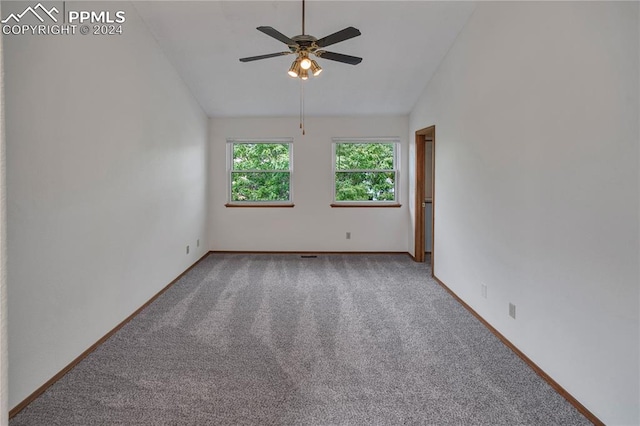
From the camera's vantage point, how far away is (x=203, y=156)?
219 inches

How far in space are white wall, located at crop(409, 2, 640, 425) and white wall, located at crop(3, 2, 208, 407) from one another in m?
2.94

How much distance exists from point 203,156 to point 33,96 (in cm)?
360

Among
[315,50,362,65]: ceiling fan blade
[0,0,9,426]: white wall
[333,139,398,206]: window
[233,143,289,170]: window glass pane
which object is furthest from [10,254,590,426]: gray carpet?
[233,143,289,170]: window glass pane

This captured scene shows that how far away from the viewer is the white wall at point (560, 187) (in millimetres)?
1646

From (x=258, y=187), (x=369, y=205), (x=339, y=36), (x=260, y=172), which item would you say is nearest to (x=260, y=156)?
(x=260, y=172)

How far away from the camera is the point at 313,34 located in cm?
369

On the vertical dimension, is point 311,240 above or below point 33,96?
below

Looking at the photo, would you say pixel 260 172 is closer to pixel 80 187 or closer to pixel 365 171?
pixel 365 171

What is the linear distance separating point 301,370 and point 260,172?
4.21m

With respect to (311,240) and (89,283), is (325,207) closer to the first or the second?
(311,240)

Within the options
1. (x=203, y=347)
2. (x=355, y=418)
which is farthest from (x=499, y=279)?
(x=203, y=347)

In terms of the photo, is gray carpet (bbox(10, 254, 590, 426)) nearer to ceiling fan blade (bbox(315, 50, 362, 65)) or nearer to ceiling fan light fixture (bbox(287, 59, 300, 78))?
ceiling fan light fixture (bbox(287, 59, 300, 78))

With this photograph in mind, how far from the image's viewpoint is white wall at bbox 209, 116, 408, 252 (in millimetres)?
5898

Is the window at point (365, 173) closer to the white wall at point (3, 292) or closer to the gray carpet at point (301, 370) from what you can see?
the gray carpet at point (301, 370)
